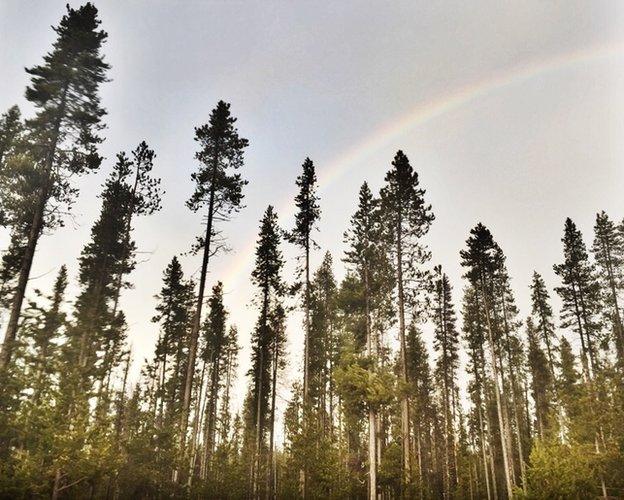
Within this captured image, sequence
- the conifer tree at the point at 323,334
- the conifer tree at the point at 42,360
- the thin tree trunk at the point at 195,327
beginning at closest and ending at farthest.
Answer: the conifer tree at the point at 42,360 < the thin tree trunk at the point at 195,327 < the conifer tree at the point at 323,334

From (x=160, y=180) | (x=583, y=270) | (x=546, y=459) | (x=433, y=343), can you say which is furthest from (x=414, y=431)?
(x=160, y=180)

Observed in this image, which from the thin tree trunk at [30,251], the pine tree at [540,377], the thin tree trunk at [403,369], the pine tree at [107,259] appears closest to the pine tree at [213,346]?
the pine tree at [107,259]

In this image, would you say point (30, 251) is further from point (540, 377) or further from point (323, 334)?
point (540, 377)

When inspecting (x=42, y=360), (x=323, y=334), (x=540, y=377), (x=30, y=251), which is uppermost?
(x=323, y=334)

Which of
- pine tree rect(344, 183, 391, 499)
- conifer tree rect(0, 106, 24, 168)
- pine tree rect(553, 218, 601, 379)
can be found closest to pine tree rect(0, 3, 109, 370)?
conifer tree rect(0, 106, 24, 168)

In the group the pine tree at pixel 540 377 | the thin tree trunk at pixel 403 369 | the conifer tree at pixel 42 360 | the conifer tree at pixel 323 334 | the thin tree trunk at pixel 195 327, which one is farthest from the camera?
the pine tree at pixel 540 377

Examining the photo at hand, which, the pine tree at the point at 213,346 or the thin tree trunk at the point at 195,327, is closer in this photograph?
the thin tree trunk at the point at 195,327

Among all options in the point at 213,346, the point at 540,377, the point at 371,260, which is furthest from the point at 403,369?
the point at 540,377

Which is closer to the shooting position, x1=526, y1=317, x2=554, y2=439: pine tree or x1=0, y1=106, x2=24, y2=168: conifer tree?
x1=0, y1=106, x2=24, y2=168: conifer tree

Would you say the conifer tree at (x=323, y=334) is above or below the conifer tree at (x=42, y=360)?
above

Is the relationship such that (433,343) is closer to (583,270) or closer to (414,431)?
(414,431)

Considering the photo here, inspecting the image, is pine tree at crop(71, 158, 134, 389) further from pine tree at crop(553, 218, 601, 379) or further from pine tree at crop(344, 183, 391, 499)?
pine tree at crop(553, 218, 601, 379)

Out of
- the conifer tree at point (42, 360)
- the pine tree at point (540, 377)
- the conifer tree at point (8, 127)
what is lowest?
the conifer tree at point (42, 360)

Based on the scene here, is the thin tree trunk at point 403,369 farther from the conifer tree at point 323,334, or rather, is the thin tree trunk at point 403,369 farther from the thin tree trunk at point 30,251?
the thin tree trunk at point 30,251
